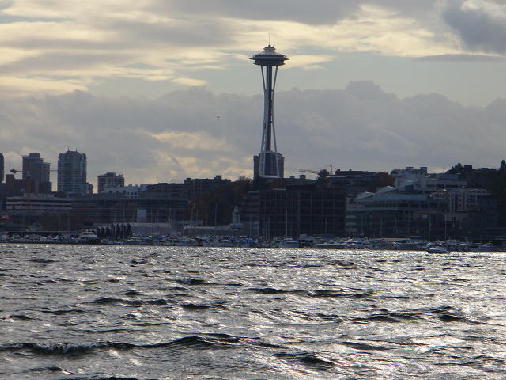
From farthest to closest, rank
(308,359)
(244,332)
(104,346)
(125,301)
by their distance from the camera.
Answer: (125,301) → (244,332) → (104,346) → (308,359)

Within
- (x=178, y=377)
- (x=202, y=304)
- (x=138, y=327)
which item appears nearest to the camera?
(x=178, y=377)

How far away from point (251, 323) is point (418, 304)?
15.1m

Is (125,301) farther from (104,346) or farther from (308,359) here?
(308,359)

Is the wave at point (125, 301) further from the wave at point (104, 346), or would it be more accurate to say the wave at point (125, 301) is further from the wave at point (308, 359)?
the wave at point (308, 359)

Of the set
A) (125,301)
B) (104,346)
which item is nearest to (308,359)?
(104,346)

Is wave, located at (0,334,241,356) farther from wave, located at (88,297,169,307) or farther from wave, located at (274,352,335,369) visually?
wave, located at (88,297,169,307)

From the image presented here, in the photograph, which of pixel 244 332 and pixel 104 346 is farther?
pixel 244 332

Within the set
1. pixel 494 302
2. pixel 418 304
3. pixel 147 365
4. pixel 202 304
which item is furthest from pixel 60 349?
pixel 494 302

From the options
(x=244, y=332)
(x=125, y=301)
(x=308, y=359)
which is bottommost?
(x=308, y=359)

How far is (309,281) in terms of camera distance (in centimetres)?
8175

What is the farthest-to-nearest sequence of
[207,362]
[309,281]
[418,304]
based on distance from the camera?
[309,281]
[418,304]
[207,362]

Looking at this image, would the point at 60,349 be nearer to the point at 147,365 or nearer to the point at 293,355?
the point at 147,365

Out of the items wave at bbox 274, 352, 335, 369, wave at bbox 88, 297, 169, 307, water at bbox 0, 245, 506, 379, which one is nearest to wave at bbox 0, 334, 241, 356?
water at bbox 0, 245, 506, 379

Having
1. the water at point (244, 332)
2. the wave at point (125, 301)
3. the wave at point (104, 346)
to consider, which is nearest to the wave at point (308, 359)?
the water at point (244, 332)
